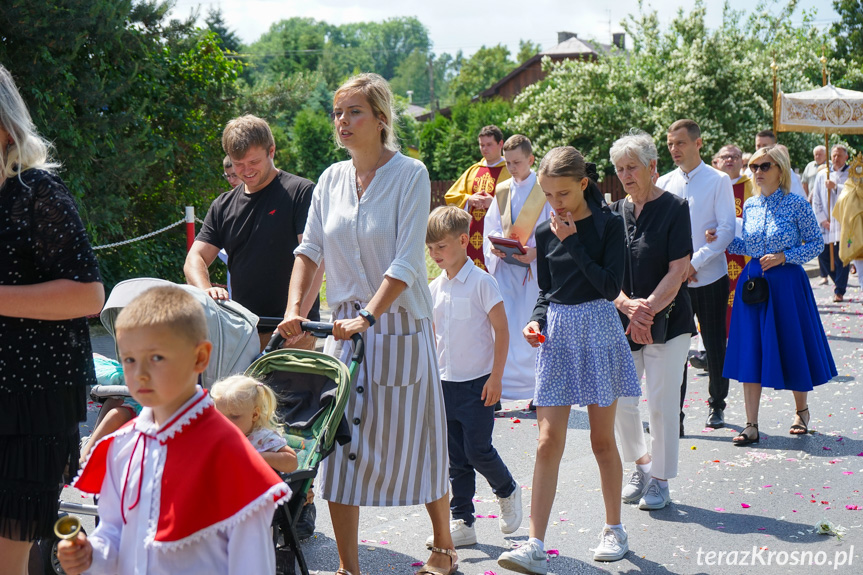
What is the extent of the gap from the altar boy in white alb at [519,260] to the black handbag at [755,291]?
2011 millimetres

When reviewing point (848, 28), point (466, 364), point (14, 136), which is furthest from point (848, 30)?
point (14, 136)

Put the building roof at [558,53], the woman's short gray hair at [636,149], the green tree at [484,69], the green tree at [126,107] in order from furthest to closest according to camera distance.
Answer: the green tree at [484,69] → the building roof at [558,53] → the green tree at [126,107] → the woman's short gray hair at [636,149]

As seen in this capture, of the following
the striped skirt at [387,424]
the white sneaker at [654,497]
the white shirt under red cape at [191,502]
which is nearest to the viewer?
the white shirt under red cape at [191,502]

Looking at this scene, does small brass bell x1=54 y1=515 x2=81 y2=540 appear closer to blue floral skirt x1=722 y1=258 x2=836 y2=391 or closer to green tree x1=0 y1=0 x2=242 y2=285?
blue floral skirt x1=722 y1=258 x2=836 y2=391

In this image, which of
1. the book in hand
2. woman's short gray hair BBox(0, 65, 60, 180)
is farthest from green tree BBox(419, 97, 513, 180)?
woman's short gray hair BBox(0, 65, 60, 180)

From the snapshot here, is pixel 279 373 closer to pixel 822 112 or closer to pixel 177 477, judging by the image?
pixel 177 477

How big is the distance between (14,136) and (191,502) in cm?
147

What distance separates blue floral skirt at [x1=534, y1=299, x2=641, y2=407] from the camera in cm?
471

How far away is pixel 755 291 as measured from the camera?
7234 millimetres

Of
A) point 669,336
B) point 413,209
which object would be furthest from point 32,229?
point 669,336

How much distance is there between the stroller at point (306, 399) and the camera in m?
3.71

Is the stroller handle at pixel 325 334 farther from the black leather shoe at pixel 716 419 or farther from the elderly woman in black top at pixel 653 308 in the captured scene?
the black leather shoe at pixel 716 419

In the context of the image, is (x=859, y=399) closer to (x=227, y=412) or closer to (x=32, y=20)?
(x=227, y=412)

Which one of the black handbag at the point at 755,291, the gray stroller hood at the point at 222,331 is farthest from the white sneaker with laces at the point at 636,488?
the gray stroller hood at the point at 222,331
